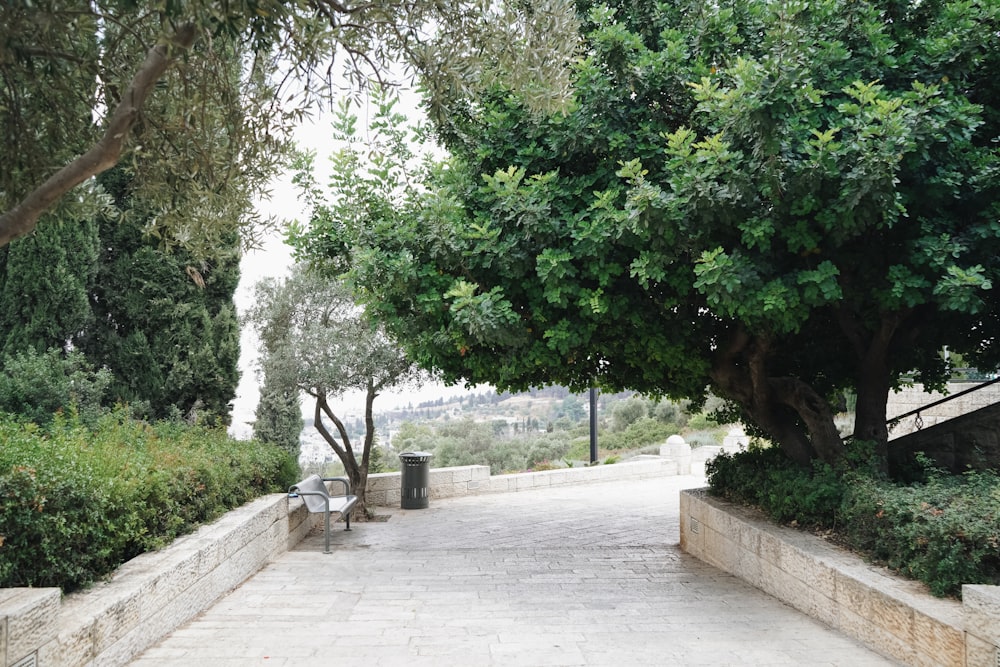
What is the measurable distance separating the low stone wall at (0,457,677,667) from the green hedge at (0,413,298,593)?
0.52ft

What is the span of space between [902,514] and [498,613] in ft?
10.0

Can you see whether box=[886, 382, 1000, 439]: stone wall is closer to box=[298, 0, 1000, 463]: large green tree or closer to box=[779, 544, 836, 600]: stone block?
box=[298, 0, 1000, 463]: large green tree

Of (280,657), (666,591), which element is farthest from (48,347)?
(666,591)

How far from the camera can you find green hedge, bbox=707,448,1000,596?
425 cm

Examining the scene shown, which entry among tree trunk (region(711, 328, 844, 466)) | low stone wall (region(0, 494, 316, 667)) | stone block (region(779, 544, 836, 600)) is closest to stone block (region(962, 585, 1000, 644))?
stone block (region(779, 544, 836, 600))

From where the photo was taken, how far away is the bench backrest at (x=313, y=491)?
872 centimetres

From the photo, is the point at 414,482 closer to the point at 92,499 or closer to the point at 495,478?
the point at 495,478

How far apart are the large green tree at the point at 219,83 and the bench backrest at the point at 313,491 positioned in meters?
4.32

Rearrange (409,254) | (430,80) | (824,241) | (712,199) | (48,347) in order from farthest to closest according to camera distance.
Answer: (48,347), (409,254), (824,241), (712,199), (430,80)

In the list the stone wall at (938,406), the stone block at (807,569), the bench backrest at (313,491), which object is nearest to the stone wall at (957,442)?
the stone wall at (938,406)

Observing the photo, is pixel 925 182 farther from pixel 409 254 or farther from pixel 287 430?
pixel 287 430

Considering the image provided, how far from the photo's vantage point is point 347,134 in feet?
27.2

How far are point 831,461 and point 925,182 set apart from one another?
9.52ft

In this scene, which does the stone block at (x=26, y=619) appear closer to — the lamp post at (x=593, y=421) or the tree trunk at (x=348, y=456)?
the tree trunk at (x=348, y=456)
